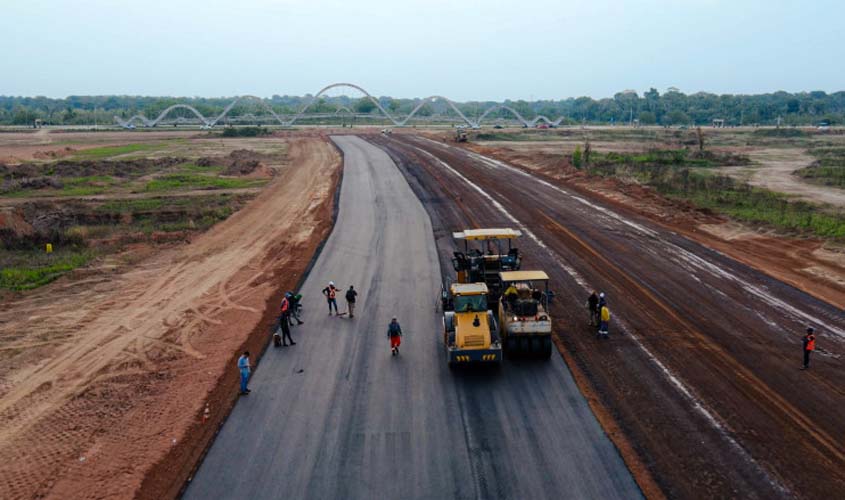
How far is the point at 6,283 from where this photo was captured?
28.3 metres

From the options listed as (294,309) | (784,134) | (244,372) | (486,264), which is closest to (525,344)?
(486,264)

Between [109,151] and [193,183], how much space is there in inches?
1793

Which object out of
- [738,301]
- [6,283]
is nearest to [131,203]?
[6,283]

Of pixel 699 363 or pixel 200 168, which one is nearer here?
pixel 699 363

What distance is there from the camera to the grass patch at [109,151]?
86750 millimetres

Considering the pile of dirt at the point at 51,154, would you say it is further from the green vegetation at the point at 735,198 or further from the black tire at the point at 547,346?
the black tire at the point at 547,346

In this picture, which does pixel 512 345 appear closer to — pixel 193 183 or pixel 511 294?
pixel 511 294

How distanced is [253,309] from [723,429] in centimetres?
1723

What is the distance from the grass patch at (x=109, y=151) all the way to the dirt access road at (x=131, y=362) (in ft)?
201

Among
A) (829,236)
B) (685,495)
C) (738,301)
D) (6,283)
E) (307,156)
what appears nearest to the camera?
(685,495)

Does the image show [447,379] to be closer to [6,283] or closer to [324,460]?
[324,460]

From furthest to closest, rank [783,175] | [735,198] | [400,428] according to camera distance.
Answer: [783,175] < [735,198] < [400,428]

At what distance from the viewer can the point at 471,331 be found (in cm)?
1802

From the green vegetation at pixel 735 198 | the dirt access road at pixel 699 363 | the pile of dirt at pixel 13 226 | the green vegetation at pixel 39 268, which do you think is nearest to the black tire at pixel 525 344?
the dirt access road at pixel 699 363
